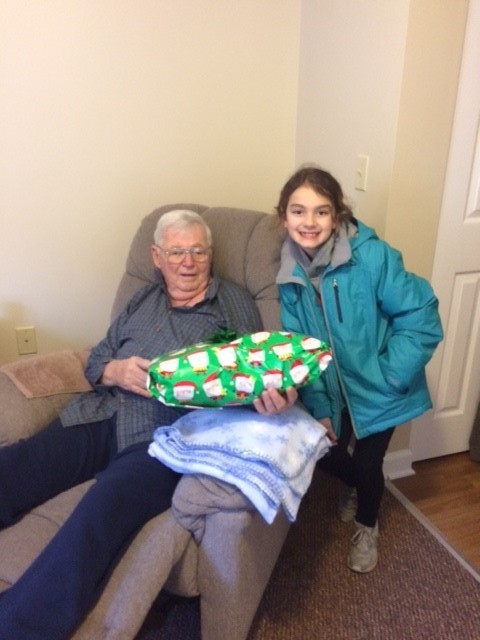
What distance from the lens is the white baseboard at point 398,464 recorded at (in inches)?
80.2

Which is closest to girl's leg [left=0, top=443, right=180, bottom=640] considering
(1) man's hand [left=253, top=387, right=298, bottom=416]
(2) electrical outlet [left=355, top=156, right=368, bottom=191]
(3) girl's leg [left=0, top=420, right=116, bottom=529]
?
(3) girl's leg [left=0, top=420, right=116, bottom=529]

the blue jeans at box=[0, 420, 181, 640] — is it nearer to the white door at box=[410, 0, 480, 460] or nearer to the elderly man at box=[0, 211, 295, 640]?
the elderly man at box=[0, 211, 295, 640]

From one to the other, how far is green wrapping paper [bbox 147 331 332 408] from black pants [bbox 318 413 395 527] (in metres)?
0.44

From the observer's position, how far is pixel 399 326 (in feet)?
4.78

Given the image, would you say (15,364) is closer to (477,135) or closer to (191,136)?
(191,136)

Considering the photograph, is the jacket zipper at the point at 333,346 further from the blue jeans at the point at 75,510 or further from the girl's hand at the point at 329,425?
the blue jeans at the point at 75,510

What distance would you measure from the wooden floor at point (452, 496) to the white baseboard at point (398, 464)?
2 centimetres

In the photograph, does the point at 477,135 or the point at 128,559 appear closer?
the point at 128,559

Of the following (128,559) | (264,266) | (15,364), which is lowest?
(128,559)

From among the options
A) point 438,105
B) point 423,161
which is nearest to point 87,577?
point 423,161

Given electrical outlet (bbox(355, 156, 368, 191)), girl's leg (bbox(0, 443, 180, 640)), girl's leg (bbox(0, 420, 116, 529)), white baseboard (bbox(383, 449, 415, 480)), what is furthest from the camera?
white baseboard (bbox(383, 449, 415, 480))

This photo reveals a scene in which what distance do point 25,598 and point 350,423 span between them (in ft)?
3.14

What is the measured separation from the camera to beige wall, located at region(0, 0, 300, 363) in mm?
Result: 1835

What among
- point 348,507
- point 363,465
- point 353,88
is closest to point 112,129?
point 353,88
